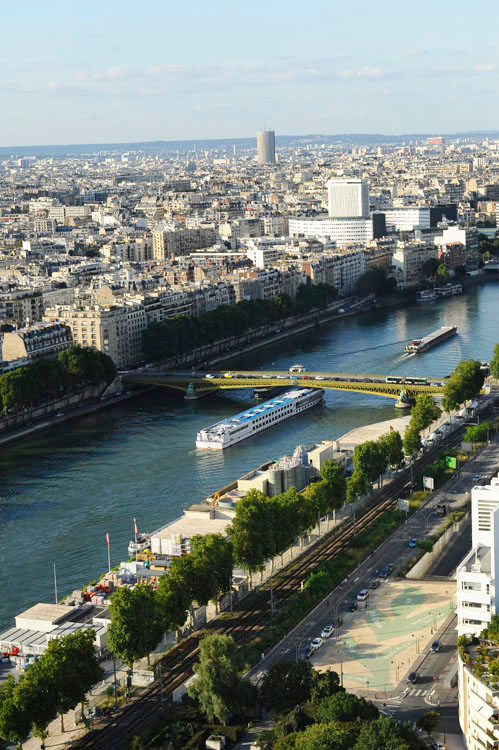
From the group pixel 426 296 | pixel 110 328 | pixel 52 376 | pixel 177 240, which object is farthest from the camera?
pixel 177 240

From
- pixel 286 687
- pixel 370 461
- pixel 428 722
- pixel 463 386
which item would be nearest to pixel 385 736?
pixel 428 722

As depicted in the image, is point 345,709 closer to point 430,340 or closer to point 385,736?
point 385,736

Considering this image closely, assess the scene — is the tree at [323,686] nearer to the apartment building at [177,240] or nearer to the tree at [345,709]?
the tree at [345,709]

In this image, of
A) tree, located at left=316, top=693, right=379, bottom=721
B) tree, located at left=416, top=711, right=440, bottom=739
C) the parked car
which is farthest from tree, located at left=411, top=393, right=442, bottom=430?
tree, located at left=316, top=693, right=379, bottom=721

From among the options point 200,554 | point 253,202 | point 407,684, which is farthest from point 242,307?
point 253,202

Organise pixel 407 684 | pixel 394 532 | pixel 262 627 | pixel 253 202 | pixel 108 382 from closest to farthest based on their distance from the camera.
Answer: pixel 407 684 → pixel 262 627 → pixel 394 532 → pixel 108 382 → pixel 253 202

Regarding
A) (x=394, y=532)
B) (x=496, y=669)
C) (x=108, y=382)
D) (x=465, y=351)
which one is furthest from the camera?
(x=465, y=351)

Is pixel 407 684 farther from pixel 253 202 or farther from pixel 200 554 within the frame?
pixel 253 202
